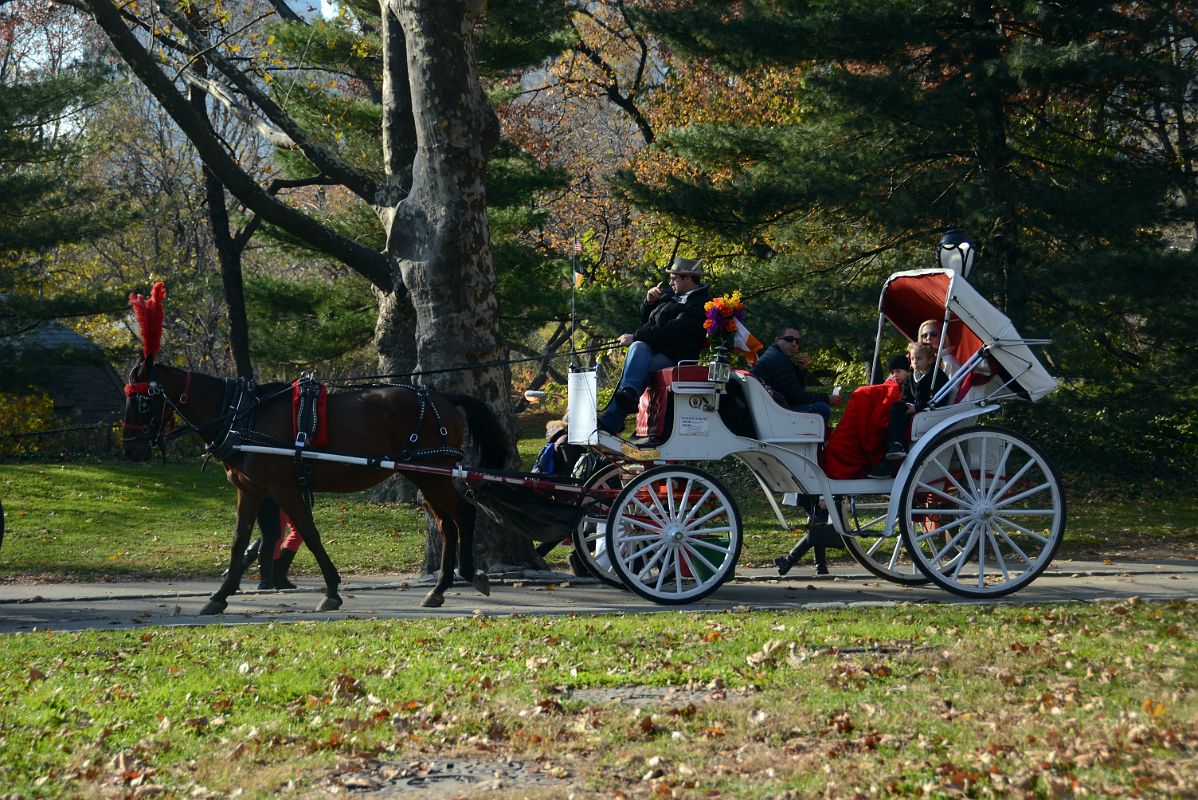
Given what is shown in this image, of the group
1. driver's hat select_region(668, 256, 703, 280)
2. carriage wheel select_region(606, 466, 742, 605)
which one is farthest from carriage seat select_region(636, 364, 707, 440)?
driver's hat select_region(668, 256, 703, 280)

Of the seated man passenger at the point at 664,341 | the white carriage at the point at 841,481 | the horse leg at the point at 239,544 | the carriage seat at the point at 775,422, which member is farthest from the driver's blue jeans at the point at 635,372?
the horse leg at the point at 239,544

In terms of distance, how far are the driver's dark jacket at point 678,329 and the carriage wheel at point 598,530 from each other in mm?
1233

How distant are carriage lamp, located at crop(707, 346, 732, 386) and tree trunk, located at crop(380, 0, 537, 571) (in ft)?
10.6

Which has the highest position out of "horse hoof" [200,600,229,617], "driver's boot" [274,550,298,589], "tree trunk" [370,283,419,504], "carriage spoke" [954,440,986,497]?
"tree trunk" [370,283,419,504]

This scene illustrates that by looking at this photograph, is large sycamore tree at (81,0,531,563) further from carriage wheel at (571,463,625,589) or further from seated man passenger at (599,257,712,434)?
seated man passenger at (599,257,712,434)

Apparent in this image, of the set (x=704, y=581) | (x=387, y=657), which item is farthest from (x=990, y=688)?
(x=704, y=581)

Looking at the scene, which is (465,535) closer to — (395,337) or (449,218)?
(449,218)

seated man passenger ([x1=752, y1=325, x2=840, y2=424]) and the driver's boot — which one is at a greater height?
seated man passenger ([x1=752, y1=325, x2=840, y2=424])

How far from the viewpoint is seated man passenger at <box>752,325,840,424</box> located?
35.3ft

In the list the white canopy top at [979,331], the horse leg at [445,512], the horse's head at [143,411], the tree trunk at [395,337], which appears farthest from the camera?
the tree trunk at [395,337]

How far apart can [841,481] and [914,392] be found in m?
0.99

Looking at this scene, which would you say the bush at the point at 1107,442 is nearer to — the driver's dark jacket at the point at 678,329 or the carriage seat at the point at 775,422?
the carriage seat at the point at 775,422

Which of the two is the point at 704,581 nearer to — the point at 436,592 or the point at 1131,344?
the point at 436,592

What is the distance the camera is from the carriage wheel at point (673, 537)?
1030 cm
